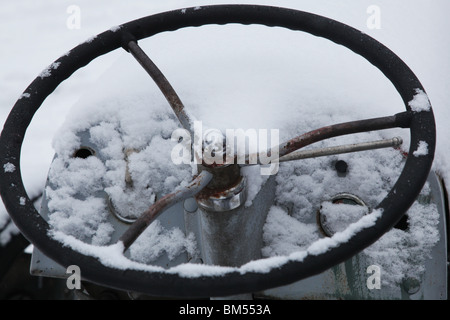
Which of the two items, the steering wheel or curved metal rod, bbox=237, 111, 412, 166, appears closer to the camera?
the steering wheel

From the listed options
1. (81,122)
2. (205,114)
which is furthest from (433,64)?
(81,122)

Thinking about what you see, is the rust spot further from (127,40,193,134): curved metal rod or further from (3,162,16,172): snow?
(3,162,16,172): snow

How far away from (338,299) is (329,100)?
389 millimetres

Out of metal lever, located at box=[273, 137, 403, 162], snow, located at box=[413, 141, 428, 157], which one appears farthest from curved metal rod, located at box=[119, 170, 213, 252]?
snow, located at box=[413, 141, 428, 157]

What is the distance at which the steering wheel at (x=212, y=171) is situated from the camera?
1.78 feet

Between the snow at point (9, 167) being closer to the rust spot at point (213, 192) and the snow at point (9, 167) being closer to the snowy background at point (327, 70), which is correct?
the rust spot at point (213, 192)

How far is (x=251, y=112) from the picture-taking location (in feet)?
3.27

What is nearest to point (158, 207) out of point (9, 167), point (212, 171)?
point (212, 171)

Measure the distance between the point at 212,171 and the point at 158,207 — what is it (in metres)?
0.11

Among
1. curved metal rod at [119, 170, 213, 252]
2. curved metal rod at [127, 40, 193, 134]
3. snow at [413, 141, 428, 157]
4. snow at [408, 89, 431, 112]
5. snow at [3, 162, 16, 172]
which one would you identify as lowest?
curved metal rod at [119, 170, 213, 252]

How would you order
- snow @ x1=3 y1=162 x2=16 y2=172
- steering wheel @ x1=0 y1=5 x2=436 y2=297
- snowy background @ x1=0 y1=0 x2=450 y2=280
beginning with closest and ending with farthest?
steering wheel @ x1=0 y1=5 x2=436 y2=297
snow @ x1=3 y1=162 x2=16 y2=172
snowy background @ x1=0 y1=0 x2=450 y2=280

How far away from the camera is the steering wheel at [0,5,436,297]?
0.54m

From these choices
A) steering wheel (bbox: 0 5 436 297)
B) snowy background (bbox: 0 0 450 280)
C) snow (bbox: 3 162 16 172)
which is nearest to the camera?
steering wheel (bbox: 0 5 436 297)
